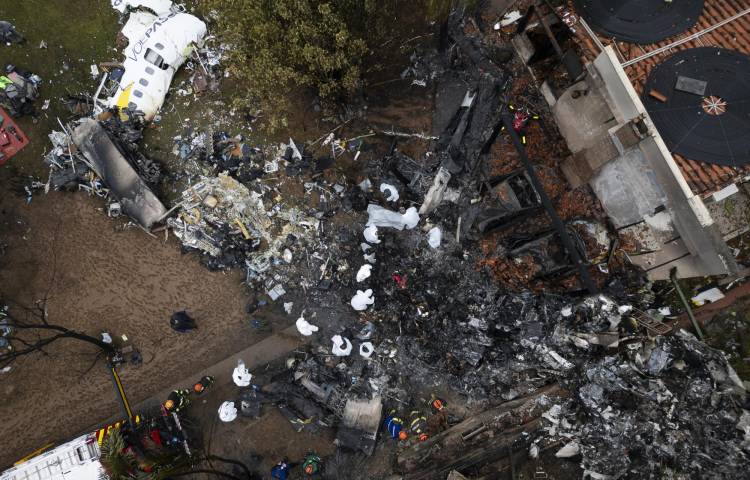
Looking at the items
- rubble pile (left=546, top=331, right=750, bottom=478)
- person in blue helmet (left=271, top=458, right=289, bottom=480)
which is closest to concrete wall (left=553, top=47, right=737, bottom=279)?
rubble pile (left=546, top=331, right=750, bottom=478)

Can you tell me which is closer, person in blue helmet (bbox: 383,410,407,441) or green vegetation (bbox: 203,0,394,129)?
green vegetation (bbox: 203,0,394,129)

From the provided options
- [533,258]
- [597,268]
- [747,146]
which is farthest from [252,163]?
[747,146]

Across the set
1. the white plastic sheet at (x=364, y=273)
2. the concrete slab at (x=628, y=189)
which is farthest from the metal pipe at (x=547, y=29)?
the white plastic sheet at (x=364, y=273)

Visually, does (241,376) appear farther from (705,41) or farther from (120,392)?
(705,41)

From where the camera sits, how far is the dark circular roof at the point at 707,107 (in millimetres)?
9523

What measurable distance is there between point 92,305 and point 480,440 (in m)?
11.0

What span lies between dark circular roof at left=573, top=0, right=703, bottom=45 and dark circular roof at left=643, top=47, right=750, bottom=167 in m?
0.69

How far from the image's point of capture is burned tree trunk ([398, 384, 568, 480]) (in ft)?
36.6

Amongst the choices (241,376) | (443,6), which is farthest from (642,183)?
(241,376)

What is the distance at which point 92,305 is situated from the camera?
12844 millimetres

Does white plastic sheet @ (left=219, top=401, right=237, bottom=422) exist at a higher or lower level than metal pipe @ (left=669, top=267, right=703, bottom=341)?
higher

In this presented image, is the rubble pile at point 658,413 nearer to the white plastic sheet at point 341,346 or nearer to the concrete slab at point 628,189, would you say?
the concrete slab at point 628,189

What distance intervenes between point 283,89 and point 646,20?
28.6 ft

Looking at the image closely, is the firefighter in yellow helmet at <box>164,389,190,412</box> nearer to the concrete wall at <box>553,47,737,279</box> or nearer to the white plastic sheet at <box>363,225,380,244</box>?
the white plastic sheet at <box>363,225,380,244</box>
